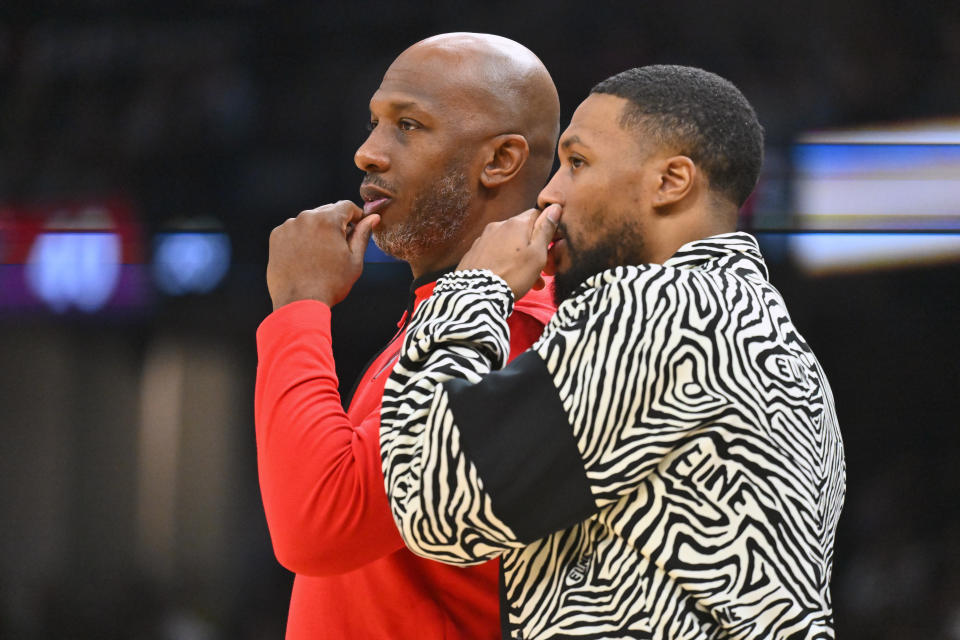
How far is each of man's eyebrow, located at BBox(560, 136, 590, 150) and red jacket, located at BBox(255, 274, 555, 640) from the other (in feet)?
0.72

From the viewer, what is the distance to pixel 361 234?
4.40 feet

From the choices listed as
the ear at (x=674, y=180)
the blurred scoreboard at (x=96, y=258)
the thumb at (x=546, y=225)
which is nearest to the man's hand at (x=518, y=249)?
the thumb at (x=546, y=225)

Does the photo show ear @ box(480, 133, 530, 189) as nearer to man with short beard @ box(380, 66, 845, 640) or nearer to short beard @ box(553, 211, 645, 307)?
short beard @ box(553, 211, 645, 307)

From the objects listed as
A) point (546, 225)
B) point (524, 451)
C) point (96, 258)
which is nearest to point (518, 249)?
point (546, 225)

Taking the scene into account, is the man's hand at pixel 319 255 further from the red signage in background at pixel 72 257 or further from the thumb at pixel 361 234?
the red signage in background at pixel 72 257

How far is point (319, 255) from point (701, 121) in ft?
1.54

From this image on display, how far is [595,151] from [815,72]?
228 cm

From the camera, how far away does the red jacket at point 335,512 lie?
3.58 ft

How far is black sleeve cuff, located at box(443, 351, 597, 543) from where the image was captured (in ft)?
3.04

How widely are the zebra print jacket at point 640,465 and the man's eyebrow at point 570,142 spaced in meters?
0.22

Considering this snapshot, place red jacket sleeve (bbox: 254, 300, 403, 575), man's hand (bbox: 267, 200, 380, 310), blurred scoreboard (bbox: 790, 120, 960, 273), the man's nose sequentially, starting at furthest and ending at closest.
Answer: blurred scoreboard (bbox: 790, 120, 960, 273) < the man's nose < man's hand (bbox: 267, 200, 380, 310) < red jacket sleeve (bbox: 254, 300, 403, 575)

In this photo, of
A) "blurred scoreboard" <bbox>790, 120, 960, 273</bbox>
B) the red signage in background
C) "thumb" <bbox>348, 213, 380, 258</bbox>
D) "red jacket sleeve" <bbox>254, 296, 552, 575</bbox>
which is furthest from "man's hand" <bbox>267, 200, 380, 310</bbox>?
the red signage in background

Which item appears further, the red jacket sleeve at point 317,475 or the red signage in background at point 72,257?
the red signage in background at point 72,257

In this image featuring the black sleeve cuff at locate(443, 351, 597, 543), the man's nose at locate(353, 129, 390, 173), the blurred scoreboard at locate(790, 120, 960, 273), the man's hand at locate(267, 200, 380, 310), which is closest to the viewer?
the black sleeve cuff at locate(443, 351, 597, 543)
